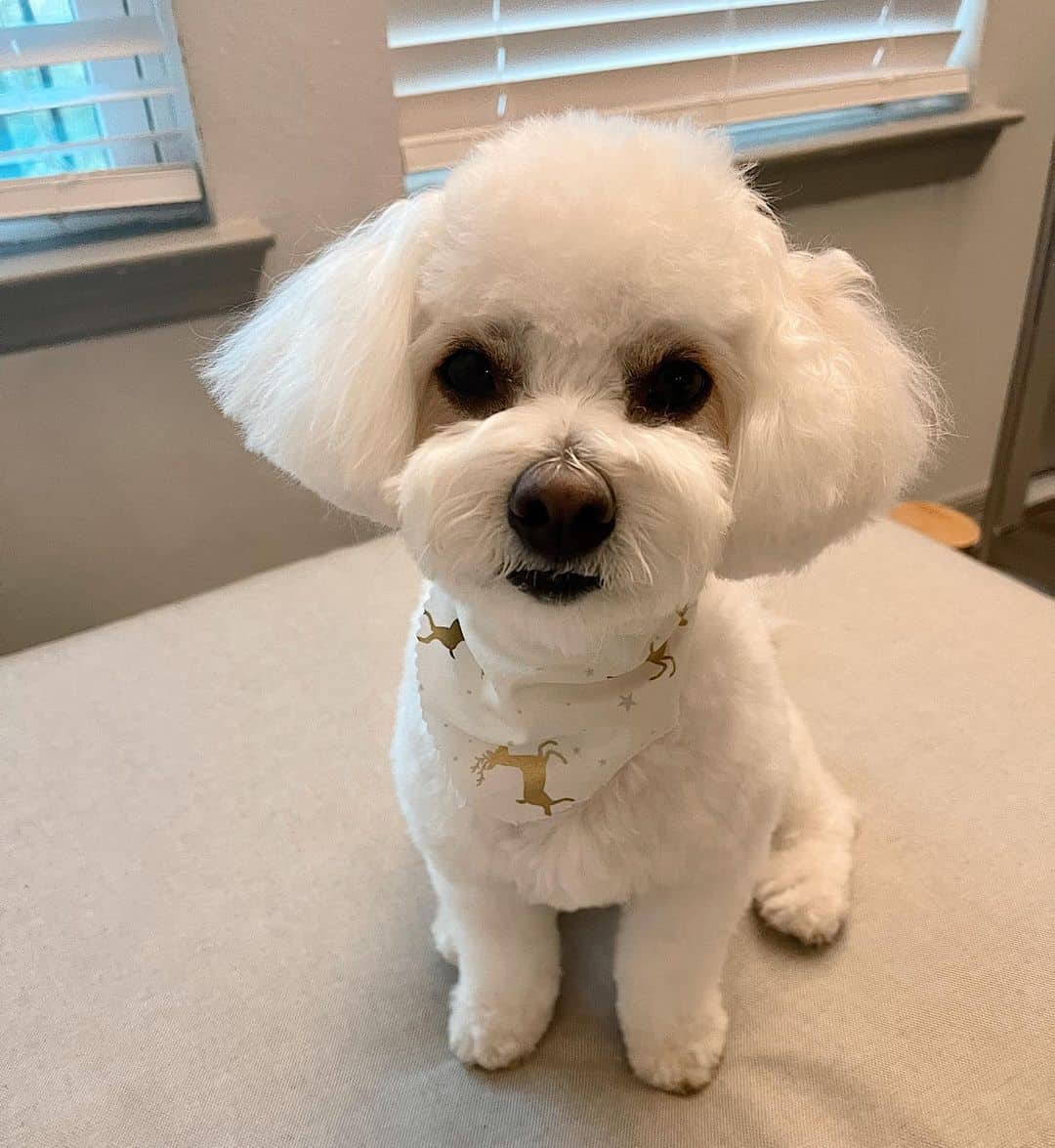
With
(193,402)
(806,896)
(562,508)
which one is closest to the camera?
(562,508)

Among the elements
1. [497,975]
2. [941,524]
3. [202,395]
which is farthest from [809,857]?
[941,524]

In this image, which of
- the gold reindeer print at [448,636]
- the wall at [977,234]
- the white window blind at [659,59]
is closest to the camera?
the gold reindeer print at [448,636]

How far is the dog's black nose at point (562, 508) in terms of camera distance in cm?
54

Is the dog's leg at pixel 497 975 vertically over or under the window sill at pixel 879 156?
under

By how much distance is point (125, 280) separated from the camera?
124cm

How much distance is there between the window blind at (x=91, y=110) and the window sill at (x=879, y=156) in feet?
2.75

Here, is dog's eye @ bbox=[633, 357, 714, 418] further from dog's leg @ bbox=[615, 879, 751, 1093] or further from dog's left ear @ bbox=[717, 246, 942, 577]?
dog's leg @ bbox=[615, 879, 751, 1093]

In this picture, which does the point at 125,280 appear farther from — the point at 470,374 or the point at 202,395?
the point at 470,374

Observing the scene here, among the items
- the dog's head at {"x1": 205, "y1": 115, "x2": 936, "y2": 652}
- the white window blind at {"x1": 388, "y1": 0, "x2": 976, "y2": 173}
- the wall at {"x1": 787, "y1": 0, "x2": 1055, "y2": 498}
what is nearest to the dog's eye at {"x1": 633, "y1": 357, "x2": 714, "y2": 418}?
the dog's head at {"x1": 205, "y1": 115, "x2": 936, "y2": 652}

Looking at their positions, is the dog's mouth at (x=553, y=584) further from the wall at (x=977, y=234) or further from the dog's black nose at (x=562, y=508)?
the wall at (x=977, y=234)

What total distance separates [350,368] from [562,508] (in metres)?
0.20

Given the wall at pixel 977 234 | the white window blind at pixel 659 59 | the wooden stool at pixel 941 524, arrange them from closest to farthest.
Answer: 1. the white window blind at pixel 659 59
2. the wall at pixel 977 234
3. the wooden stool at pixel 941 524

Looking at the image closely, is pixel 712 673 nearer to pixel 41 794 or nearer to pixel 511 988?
pixel 511 988

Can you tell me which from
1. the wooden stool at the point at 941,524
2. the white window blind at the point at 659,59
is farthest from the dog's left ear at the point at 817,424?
the wooden stool at the point at 941,524
